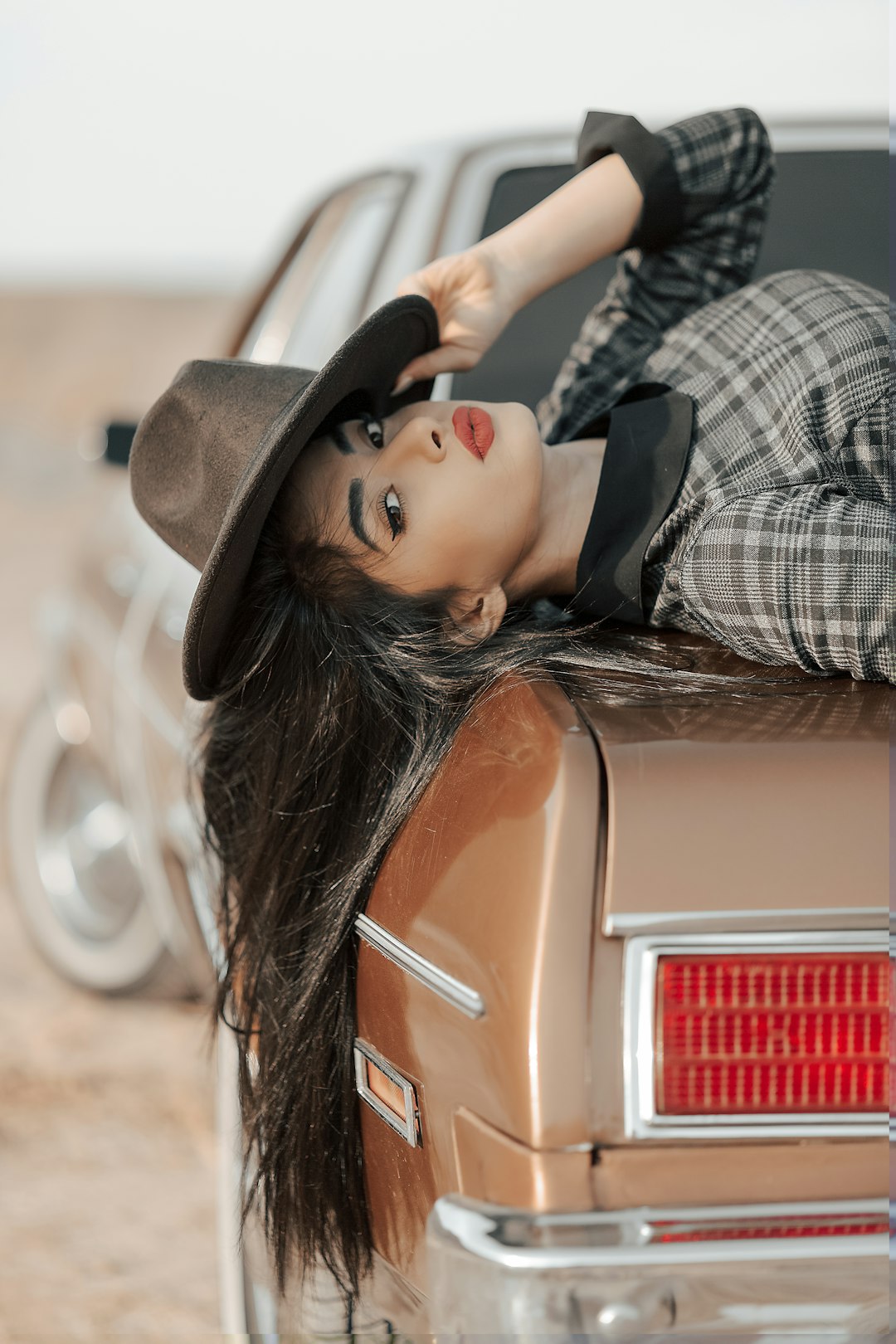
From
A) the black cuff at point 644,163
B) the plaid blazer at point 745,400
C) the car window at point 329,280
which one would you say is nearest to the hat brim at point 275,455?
the plaid blazer at point 745,400

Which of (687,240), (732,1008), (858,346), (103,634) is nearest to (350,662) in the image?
(732,1008)

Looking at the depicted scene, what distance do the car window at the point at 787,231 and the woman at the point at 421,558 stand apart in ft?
1.06

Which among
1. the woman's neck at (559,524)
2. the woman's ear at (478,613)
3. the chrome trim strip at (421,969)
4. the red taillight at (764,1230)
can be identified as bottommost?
the red taillight at (764,1230)

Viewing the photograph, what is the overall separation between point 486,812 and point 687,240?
54.8 inches

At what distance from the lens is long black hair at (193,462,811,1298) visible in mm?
1457

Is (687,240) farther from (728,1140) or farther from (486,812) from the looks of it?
(728,1140)

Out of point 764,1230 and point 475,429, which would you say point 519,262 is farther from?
point 764,1230

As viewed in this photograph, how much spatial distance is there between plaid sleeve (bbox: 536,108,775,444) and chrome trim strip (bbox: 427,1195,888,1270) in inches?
52.3

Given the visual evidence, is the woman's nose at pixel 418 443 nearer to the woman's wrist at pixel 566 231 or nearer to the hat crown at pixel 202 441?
the hat crown at pixel 202 441

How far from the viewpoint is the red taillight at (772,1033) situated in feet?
3.53

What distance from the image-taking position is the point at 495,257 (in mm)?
1983

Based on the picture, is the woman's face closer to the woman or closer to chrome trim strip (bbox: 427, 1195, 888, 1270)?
the woman

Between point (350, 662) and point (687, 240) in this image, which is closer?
point (350, 662)

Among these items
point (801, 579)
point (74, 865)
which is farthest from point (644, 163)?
point (74, 865)
